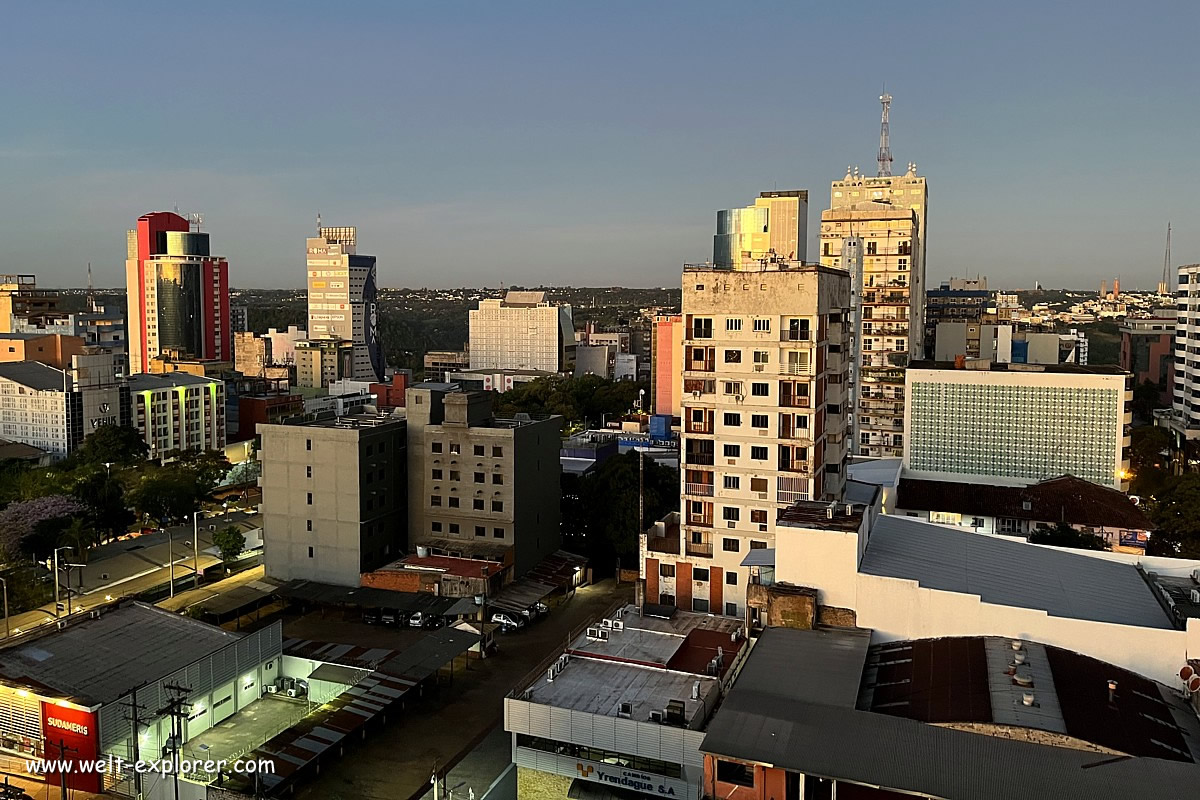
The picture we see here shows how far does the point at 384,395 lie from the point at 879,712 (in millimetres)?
85897

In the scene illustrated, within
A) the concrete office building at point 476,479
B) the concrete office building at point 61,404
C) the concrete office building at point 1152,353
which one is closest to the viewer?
the concrete office building at point 476,479

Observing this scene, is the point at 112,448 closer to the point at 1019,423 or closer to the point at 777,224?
the point at 1019,423

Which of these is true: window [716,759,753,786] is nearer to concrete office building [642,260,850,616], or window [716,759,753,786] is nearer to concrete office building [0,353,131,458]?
concrete office building [642,260,850,616]

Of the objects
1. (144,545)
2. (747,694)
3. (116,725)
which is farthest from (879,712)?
(144,545)

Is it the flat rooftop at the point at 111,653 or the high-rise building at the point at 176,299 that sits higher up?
the high-rise building at the point at 176,299

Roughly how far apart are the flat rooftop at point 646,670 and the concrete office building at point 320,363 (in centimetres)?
10669

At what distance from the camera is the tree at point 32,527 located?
45188mm

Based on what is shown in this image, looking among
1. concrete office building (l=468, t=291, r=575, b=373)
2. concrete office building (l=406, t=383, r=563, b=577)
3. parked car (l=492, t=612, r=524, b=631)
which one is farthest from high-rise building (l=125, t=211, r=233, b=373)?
parked car (l=492, t=612, r=524, b=631)

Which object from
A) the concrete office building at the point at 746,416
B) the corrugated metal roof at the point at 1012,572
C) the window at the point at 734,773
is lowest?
the window at the point at 734,773

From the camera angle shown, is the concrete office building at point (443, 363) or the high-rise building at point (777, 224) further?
the high-rise building at point (777, 224)

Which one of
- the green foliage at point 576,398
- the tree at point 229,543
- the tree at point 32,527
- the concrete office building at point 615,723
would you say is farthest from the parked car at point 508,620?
the green foliage at point 576,398

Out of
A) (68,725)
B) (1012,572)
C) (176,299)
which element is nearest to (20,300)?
(176,299)

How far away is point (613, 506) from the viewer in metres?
48.7

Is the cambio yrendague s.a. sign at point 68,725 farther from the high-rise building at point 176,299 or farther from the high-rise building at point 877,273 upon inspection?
the high-rise building at point 176,299
